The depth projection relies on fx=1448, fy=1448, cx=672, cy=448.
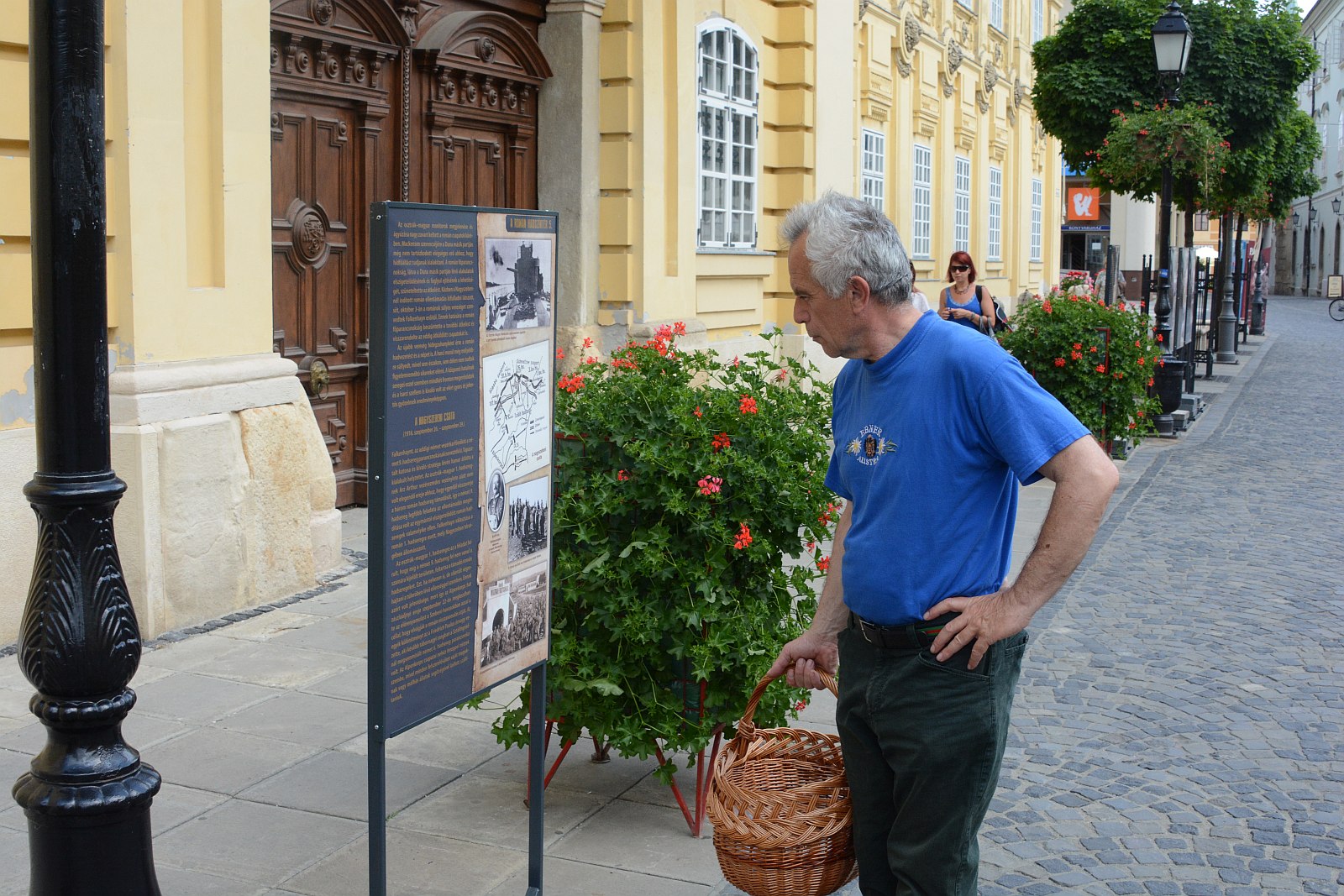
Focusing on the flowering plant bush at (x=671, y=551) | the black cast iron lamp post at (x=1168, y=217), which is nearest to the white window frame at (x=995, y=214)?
the black cast iron lamp post at (x=1168, y=217)

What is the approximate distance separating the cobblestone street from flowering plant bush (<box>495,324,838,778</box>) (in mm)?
1023

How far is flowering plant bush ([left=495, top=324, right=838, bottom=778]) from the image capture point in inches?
173

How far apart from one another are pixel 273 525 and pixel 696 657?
3658 millimetres

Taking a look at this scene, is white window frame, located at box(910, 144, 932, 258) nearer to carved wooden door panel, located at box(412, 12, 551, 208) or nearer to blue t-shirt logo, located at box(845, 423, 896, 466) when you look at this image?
carved wooden door panel, located at box(412, 12, 551, 208)

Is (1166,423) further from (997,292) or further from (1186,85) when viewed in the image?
(997,292)

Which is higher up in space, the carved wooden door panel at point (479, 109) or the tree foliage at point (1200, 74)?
the tree foliage at point (1200, 74)

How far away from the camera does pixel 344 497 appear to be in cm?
929

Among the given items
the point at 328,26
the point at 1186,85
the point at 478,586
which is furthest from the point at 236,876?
the point at 1186,85

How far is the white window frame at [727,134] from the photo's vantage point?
1334 centimetres

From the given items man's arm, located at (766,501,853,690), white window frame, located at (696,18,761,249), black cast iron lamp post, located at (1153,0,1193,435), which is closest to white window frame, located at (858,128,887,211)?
black cast iron lamp post, located at (1153,0,1193,435)

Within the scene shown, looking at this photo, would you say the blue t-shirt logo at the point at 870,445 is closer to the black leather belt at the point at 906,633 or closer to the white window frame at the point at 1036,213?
the black leather belt at the point at 906,633

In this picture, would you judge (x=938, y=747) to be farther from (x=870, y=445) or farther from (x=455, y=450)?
(x=455, y=450)

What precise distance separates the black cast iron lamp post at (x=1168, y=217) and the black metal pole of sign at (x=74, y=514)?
13.3 m

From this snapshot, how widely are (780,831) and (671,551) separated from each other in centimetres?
145
